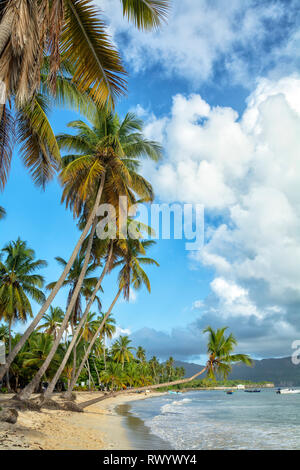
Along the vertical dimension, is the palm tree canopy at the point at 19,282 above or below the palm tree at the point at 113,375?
above

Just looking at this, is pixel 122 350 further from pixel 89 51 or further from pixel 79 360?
pixel 89 51

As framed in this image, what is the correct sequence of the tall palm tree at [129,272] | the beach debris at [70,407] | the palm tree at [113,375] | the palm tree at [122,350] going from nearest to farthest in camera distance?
the beach debris at [70,407] < the tall palm tree at [129,272] < the palm tree at [113,375] < the palm tree at [122,350]

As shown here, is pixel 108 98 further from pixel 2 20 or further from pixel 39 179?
pixel 39 179

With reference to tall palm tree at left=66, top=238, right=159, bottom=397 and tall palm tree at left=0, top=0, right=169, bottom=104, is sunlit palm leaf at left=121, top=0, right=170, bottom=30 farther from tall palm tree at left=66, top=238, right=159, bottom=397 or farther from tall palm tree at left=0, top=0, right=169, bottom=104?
tall palm tree at left=66, top=238, right=159, bottom=397

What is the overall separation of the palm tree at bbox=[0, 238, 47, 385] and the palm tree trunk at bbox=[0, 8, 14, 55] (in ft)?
63.9

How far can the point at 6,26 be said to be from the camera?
5.48 metres

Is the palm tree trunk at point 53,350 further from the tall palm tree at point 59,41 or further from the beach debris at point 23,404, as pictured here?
the tall palm tree at point 59,41

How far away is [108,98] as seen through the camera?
7.46 metres

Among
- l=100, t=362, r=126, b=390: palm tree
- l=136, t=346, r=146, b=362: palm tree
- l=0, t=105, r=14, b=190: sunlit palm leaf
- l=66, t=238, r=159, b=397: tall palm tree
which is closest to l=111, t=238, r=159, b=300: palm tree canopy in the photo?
l=66, t=238, r=159, b=397: tall palm tree

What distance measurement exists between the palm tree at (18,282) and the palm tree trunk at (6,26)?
767 inches

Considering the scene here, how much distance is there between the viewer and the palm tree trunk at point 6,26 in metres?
5.45

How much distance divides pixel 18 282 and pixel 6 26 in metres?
20.7

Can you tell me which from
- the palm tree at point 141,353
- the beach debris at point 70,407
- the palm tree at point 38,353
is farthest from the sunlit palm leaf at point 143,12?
the palm tree at point 141,353
